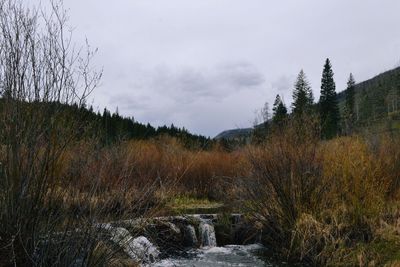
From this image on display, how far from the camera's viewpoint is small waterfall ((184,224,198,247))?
30.7 ft

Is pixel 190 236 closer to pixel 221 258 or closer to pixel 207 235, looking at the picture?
pixel 207 235

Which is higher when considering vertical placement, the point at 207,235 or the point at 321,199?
the point at 321,199

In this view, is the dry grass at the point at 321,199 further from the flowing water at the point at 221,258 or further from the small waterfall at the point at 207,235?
the small waterfall at the point at 207,235

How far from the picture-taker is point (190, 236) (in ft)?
30.9

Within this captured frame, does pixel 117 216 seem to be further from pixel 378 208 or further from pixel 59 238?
pixel 378 208

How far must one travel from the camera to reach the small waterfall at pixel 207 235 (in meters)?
9.43

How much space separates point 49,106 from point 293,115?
5758 mm

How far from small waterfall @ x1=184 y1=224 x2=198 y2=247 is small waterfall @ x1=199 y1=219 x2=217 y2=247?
0.19 metres

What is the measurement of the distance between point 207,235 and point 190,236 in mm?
411

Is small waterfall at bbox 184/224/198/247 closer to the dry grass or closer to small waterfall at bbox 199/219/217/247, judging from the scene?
small waterfall at bbox 199/219/217/247

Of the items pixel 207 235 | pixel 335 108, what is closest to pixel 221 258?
pixel 207 235

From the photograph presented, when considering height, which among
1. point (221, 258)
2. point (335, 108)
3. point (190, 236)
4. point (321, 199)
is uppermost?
point (335, 108)

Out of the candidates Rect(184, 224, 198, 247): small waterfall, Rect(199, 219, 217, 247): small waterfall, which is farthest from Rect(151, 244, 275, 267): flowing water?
Rect(184, 224, 198, 247): small waterfall

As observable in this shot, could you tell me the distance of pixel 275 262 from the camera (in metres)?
7.66
